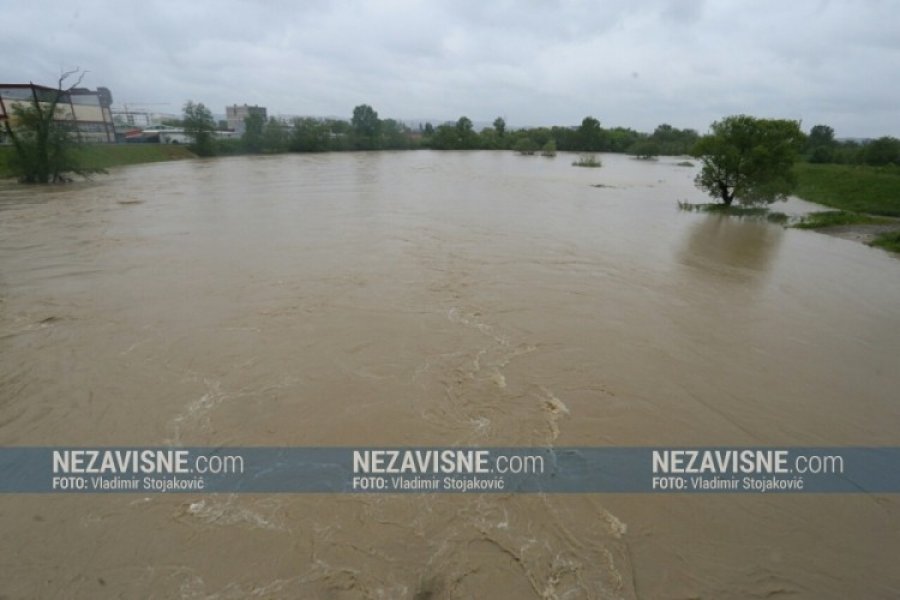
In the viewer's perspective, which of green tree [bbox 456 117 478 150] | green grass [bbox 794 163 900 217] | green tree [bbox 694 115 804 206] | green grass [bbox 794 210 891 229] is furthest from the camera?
green tree [bbox 456 117 478 150]

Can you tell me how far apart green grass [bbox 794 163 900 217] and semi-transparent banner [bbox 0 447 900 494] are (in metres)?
24.8

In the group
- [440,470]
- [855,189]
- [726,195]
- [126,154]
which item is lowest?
[440,470]

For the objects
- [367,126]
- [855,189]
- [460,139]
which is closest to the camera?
[855,189]

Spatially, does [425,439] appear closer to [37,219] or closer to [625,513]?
[625,513]


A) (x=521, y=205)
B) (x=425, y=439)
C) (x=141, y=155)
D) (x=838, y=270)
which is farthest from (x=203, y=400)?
(x=141, y=155)

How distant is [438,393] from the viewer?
656cm

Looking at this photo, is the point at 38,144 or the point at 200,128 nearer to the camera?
the point at 38,144

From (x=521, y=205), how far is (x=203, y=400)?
20747 millimetres

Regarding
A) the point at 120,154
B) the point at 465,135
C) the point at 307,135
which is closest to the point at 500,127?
the point at 465,135

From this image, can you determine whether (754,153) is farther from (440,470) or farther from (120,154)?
(120,154)

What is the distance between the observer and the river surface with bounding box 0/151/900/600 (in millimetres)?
4059

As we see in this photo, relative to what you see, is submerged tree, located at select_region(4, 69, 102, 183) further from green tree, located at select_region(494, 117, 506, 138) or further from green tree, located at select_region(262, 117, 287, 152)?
green tree, located at select_region(494, 117, 506, 138)

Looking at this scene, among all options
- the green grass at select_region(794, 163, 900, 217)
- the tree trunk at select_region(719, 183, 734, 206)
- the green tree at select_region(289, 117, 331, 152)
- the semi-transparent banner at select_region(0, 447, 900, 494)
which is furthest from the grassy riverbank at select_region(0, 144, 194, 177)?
the green grass at select_region(794, 163, 900, 217)

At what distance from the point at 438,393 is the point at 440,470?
151 cm
